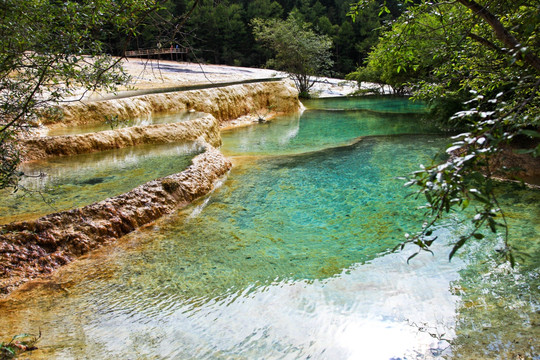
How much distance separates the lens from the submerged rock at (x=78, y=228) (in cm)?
420

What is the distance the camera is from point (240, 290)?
153 inches

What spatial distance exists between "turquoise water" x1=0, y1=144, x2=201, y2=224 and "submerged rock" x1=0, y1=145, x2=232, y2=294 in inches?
13.7

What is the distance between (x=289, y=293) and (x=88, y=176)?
4415mm

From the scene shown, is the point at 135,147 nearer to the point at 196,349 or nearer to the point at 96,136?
the point at 96,136

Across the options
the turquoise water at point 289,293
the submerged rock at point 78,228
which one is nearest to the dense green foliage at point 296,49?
the submerged rock at point 78,228

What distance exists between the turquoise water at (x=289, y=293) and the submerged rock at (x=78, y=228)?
0.24 m

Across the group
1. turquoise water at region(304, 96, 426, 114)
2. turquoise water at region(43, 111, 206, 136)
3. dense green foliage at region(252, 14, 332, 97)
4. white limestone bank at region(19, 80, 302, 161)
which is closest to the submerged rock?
white limestone bank at region(19, 80, 302, 161)

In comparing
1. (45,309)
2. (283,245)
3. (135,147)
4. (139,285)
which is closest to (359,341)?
(283,245)

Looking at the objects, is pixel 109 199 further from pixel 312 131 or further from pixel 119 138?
pixel 312 131

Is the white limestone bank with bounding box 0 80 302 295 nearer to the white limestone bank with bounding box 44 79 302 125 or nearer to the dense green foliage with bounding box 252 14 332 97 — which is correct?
the white limestone bank with bounding box 44 79 302 125

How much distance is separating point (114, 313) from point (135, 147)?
5799mm

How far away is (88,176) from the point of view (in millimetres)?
6590

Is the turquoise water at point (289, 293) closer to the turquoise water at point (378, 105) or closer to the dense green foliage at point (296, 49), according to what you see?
the turquoise water at point (378, 105)

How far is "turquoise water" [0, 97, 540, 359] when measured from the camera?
304 centimetres
